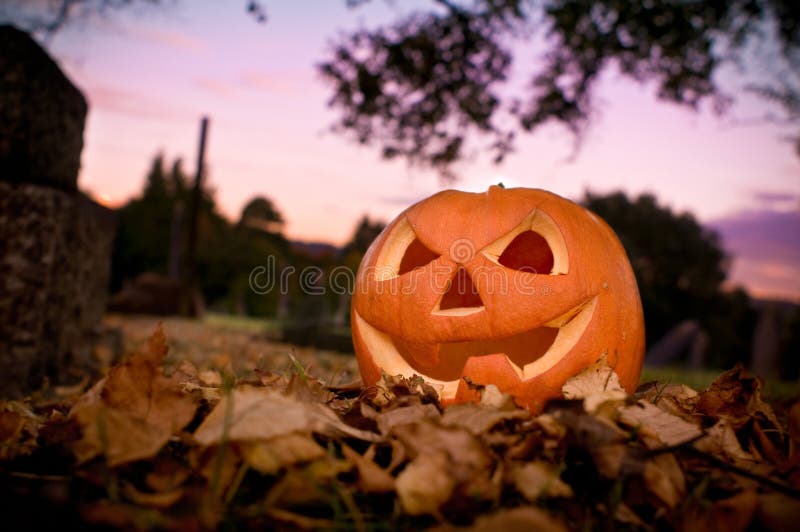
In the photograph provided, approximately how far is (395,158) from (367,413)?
22.6 feet

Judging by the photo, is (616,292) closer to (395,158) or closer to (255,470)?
(255,470)

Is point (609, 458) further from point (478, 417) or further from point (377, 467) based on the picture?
point (377, 467)

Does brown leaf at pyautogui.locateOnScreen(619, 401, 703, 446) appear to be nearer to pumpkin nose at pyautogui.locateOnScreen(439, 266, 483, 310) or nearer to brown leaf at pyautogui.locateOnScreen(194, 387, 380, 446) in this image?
brown leaf at pyautogui.locateOnScreen(194, 387, 380, 446)

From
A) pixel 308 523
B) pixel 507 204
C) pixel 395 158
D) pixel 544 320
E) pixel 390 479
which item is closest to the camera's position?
pixel 308 523

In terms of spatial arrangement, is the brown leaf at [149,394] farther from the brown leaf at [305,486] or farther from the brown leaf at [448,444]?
the brown leaf at [448,444]

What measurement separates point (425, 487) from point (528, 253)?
1.26 meters

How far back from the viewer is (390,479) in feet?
3.05

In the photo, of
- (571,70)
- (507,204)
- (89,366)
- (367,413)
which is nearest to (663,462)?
(367,413)

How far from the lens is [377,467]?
37.9 inches

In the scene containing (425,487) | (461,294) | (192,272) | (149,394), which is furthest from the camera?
(192,272)

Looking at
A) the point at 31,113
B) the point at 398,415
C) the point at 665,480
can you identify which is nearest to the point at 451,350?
the point at 398,415

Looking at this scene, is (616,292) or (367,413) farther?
(616,292)

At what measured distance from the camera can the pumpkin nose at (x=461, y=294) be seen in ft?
6.39

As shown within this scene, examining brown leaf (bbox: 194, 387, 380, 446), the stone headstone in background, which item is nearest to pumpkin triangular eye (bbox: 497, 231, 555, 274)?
brown leaf (bbox: 194, 387, 380, 446)
